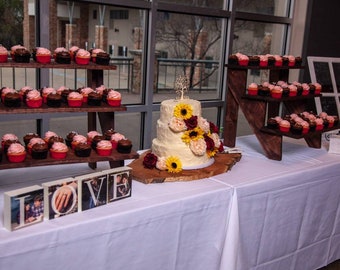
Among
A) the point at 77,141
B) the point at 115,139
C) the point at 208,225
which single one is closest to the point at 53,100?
the point at 77,141

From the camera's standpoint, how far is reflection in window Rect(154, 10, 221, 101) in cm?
297

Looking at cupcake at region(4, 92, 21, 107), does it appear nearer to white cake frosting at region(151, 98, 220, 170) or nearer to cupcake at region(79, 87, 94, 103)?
cupcake at region(79, 87, 94, 103)

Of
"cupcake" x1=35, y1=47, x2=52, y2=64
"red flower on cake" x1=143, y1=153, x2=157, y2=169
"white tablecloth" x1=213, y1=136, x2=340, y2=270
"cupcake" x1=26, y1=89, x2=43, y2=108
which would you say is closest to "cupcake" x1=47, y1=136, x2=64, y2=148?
"cupcake" x1=26, y1=89, x2=43, y2=108

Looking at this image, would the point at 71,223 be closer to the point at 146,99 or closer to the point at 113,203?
the point at 113,203

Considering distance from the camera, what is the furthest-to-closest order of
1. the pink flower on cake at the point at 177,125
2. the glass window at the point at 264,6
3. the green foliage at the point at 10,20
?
the glass window at the point at 264,6 → the green foliage at the point at 10,20 → the pink flower on cake at the point at 177,125

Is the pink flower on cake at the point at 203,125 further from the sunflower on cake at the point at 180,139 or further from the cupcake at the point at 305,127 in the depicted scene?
the cupcake at the point at 305,127

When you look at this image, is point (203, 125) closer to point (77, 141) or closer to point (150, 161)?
point (150, 161)

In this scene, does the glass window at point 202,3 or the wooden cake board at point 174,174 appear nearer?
the wooden cake board at point 174,174

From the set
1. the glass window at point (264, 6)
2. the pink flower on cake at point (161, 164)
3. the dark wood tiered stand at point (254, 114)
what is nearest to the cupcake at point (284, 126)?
the dark wood tiered stand at point (254, 114)

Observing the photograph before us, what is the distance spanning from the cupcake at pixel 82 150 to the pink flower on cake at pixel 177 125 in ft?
1.25

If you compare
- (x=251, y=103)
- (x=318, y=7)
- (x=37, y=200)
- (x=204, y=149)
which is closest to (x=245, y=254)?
(x=204, y=149)

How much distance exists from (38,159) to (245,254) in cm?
95

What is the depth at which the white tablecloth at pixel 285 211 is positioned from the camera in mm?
1723

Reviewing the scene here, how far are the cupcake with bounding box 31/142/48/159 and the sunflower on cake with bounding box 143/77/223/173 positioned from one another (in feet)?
1.54
